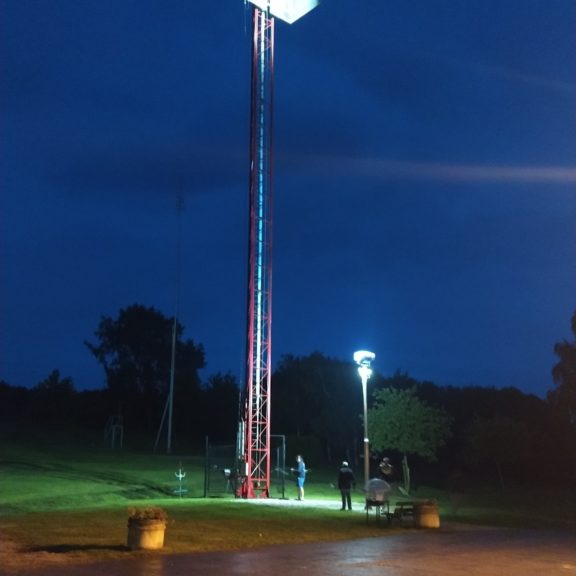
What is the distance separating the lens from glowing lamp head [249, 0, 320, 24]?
3491 centimetres

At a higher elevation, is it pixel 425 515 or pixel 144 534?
pixel 425 515

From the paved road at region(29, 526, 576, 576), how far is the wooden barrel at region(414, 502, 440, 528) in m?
1.96

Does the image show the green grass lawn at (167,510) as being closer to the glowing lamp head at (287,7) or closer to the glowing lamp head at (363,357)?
the glowing lamp head at (363,357)

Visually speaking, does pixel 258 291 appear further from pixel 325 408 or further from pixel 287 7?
pixel 325 408

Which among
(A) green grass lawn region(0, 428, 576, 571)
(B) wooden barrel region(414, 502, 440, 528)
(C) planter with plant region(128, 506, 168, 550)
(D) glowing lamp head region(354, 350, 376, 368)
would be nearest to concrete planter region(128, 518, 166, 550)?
(C) planter with plant region(128, 506, 168, 550)

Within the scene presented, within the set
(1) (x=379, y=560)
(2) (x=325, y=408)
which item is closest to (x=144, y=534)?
(1) (x=379, y=560)

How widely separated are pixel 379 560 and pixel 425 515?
6.60 m

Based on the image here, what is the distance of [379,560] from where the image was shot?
1415 cm

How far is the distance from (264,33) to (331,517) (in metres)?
22.1

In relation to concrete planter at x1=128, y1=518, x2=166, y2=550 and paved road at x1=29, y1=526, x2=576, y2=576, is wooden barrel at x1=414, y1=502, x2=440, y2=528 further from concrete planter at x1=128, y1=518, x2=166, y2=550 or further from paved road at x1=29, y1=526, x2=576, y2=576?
concrete planter at x1=128, y1=518, x2=166, y2=550

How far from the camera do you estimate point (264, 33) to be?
115ft

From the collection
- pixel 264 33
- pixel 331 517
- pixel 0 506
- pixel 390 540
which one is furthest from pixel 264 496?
pixel 264 33

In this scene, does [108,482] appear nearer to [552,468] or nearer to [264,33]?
[264,33]

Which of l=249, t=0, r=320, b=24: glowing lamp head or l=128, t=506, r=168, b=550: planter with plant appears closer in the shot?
l=128, t=506, r=168, b=550: planter with plant
